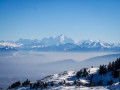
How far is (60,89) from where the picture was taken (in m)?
158

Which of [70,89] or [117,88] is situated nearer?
[117,88]

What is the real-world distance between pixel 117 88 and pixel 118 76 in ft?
234

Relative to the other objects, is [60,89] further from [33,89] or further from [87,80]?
[87,80]

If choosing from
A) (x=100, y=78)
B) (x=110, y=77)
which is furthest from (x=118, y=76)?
(x=100, y=78)

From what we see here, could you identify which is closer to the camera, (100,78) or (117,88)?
(117,88)

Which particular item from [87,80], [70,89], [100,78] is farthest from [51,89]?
[100,78]

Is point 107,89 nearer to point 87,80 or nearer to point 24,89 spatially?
point 87,80

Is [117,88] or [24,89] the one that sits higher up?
[117,88]

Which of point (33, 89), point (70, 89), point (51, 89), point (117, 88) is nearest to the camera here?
point (117, 88)

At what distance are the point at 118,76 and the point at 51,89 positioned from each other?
79313 mm

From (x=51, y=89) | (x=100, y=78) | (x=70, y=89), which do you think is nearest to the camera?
(x=70, y=89)

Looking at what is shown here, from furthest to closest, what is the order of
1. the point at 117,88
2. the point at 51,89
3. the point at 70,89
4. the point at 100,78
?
the point at 100,78, the point at 51,89, the point at 70,89, the point at 117,88

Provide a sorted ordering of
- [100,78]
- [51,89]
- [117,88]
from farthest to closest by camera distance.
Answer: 1. [100,78]
2. [51,89]
3. [117,88]

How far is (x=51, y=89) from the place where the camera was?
544 ft
